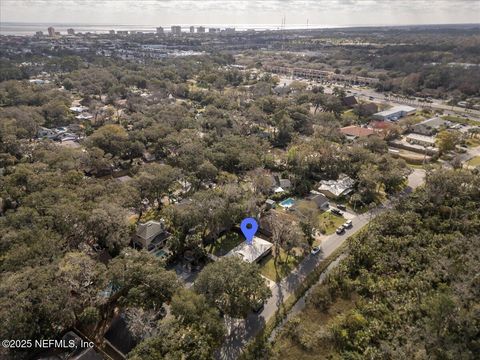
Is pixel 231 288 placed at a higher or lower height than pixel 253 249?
higher

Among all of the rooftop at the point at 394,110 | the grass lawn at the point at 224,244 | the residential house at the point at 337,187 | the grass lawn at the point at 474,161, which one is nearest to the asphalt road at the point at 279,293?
the residential house at the point at 337,187

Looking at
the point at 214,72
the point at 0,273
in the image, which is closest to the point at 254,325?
the point at 0,273

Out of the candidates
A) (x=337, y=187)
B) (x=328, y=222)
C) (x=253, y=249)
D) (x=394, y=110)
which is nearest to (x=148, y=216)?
(x=253, y=249)

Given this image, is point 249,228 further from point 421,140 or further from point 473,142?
point 473,142

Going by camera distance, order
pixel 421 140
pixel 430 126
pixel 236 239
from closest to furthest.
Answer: pixel 236 239
pixel 421 140
pixel 430 126

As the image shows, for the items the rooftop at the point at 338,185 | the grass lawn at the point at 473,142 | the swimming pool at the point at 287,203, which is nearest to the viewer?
the swimming pool at the point at 287,203

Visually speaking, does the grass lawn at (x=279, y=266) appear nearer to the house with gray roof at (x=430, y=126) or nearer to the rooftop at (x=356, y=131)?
the rooftop at (x=356, y=131)
